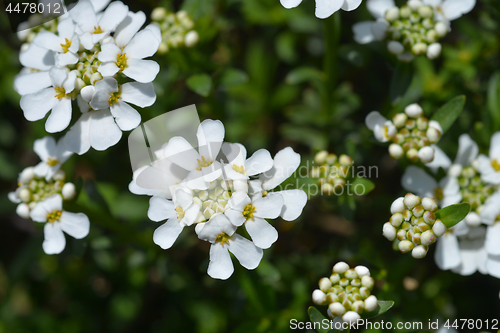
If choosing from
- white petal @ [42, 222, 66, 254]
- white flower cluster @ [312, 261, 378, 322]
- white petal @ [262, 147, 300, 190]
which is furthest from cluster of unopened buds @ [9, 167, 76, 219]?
white flower cluster @ [312, 261, 378, 322]

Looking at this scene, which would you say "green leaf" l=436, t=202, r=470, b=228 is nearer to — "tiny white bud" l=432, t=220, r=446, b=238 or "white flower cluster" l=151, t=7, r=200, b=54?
"tiny white bud" l=432, t=220, r=446, b=238

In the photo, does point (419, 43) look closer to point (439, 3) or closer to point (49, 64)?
point (439, 3)

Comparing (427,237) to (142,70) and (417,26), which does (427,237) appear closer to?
(417,26)

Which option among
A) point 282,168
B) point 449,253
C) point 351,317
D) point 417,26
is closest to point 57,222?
point 282,168

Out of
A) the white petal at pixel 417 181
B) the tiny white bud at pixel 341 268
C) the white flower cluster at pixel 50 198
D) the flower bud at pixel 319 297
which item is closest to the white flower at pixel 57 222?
the white flower cluster at pixel 50 198

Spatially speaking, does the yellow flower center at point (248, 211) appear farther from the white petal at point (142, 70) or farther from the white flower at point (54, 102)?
the white flower at point (54, 102)

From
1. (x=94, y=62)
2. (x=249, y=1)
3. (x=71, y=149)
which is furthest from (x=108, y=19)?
(x=249, y=1)
